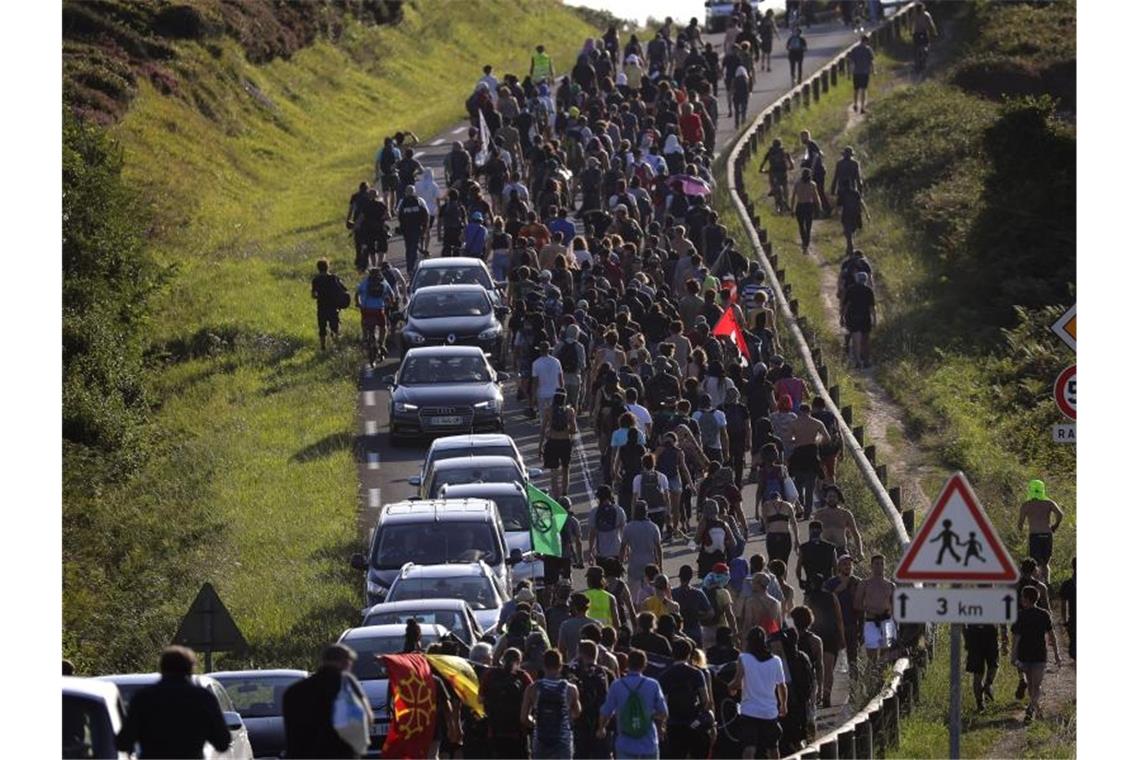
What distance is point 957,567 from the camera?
1664 centimetres

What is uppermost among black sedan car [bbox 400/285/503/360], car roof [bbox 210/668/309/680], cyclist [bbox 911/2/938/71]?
cyclist [bbox 911/2/938/71]

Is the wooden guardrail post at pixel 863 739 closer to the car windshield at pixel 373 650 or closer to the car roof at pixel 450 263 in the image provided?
the car windshield at pixel 373 650

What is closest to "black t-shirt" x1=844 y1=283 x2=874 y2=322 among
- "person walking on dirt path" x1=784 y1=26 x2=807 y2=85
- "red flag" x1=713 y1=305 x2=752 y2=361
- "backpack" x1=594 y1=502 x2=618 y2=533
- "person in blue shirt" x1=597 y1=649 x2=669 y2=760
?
"red flag" x1=713 y1=305 x2=752 y2=361

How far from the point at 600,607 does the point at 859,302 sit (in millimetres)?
17392

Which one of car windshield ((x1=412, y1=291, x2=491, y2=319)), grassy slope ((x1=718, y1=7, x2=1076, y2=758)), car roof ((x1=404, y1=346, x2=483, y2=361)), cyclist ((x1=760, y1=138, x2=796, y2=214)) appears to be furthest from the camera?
cyclist ((x1=760, y1=138, x2=796, y2=214))

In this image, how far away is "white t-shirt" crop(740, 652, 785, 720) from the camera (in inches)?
794

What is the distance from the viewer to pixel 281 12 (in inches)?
2933

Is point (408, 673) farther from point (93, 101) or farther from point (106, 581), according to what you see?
point (93, 101)

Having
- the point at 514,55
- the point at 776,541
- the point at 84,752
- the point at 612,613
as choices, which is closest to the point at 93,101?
the point at 514,55

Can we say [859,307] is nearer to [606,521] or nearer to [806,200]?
[806,200]

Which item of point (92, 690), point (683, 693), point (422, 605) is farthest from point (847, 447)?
point (92, 690)

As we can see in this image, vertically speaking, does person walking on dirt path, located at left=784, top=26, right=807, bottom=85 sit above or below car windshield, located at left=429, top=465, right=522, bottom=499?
above

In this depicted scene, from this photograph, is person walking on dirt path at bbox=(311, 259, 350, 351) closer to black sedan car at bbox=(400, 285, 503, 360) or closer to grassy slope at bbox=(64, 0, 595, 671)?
grassy slope at bbox=(64, 0, 595, 671)

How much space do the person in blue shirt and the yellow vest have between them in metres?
4.03
